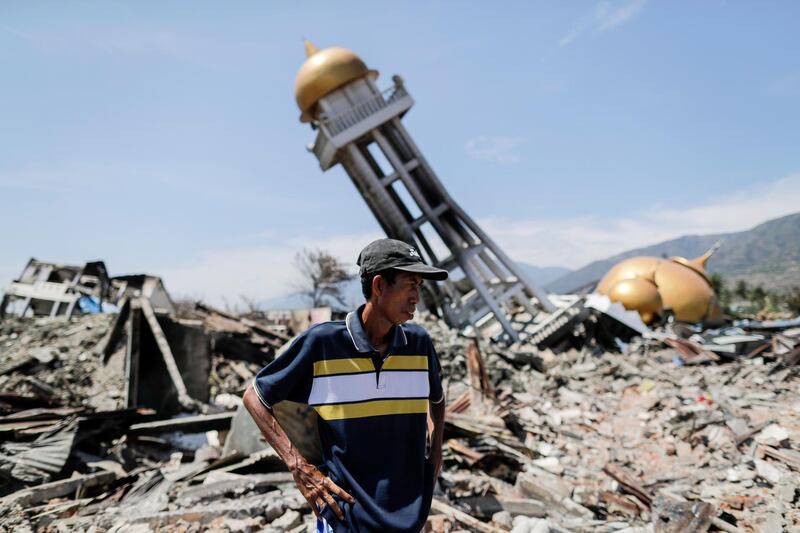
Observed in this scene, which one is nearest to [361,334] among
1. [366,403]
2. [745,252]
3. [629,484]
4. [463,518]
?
[366,403]

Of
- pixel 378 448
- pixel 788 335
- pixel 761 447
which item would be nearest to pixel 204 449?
pixel 378 448

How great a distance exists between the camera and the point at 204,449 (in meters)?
5.51

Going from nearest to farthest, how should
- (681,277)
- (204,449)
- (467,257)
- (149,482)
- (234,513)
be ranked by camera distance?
(234,513) → (149,482) → (204,449) → (467,257) → (681,277)

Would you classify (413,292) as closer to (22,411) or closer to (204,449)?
(204,449)

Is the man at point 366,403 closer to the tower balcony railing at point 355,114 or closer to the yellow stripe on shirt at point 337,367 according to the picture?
the yellow stripe on shirt at point 337,367

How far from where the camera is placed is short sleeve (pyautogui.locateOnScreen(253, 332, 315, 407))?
6.19ft

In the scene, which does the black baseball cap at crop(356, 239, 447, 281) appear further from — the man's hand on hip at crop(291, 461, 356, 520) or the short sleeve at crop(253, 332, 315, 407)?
the man's hand on hip at crop(291, 461, 356, 520)

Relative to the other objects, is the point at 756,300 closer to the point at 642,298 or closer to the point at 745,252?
the point at 642,298

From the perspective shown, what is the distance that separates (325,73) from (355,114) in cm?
146

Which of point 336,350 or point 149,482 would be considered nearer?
point 336,350

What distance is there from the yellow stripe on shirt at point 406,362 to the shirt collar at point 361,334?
0.20 feet

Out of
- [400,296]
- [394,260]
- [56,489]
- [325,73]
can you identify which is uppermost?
[325,73]

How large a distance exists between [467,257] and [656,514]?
1070cm

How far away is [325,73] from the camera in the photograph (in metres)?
13.7
